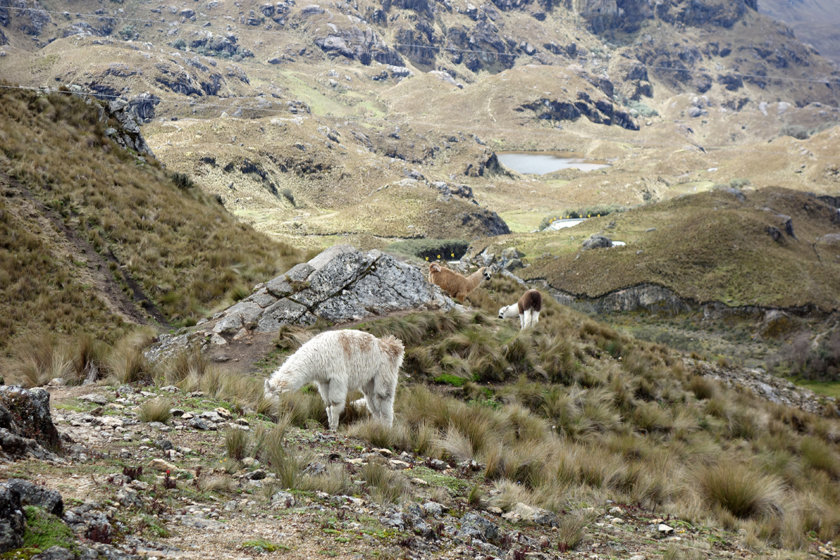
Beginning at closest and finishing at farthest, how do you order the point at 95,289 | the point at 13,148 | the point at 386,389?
the point at 386,389, the point at 95,289, the point at 13,148

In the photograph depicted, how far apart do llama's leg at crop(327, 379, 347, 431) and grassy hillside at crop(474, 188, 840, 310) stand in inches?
1868

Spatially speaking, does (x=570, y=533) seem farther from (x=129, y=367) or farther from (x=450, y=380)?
(x=450, y=380)

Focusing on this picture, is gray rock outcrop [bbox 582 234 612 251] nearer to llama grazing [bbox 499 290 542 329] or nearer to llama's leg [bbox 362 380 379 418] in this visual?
llama grazing [bbox 499 290 542 329]

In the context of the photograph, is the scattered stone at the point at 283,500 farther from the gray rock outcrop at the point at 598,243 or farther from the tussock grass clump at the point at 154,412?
the gray rock outcrop at the point at 598,243

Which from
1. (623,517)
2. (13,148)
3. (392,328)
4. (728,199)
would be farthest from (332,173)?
(623,517)

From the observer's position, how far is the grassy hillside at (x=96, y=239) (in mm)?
13180

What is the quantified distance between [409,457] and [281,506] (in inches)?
105

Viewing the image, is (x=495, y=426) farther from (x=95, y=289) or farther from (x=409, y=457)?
(x=95, y=289)

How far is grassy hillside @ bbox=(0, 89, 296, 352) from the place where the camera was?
13180 millimetres

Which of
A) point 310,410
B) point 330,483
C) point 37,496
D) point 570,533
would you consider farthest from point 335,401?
point 37,496

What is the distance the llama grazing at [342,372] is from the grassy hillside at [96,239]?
722 centimetres

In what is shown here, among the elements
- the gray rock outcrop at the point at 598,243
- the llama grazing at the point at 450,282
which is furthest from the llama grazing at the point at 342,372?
the gray rock outcrop at the point at 598,243

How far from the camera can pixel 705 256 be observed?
52281 mm

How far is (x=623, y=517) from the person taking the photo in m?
6.46
